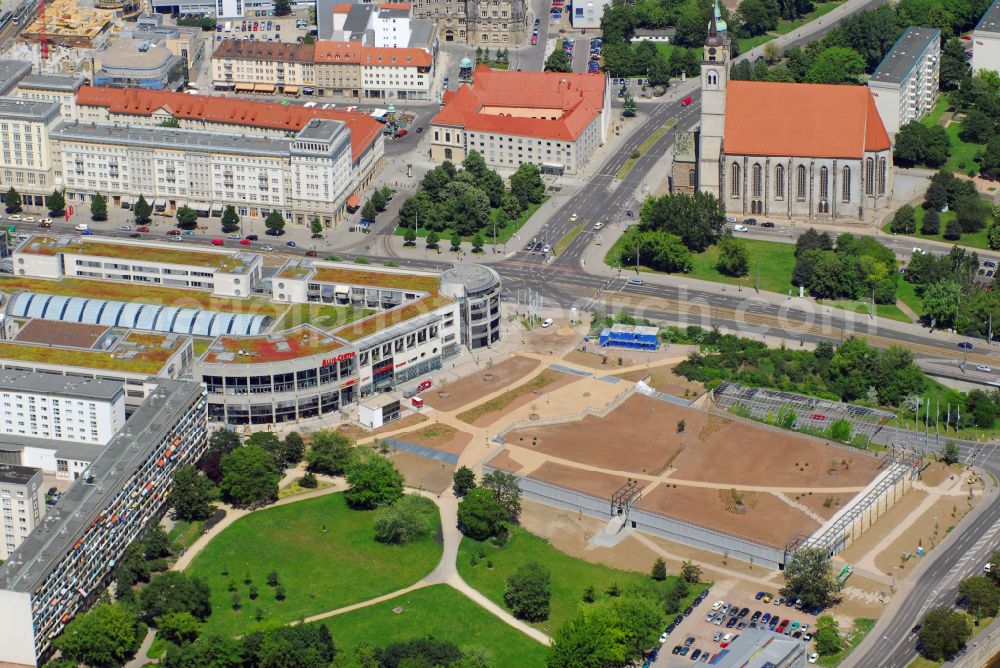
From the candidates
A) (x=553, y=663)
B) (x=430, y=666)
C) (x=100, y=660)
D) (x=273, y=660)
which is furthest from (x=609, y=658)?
(x=100, y=660)

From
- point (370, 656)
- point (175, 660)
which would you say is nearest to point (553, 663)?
point (370, 656)

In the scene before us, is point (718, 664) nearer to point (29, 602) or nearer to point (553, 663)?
point (553, 663)

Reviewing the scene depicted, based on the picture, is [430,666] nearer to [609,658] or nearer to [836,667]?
[609,658]

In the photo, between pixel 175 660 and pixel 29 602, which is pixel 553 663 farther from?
pixel 29 602

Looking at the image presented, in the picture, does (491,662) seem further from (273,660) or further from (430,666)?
(273,660)

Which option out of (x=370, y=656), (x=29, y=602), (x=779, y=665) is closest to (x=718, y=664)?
(x=779, y=665)

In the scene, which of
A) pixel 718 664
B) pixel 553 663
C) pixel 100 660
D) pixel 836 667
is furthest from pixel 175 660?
pixel 836 667
